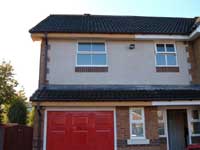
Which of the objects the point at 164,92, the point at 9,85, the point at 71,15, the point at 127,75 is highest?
the point at 71,15

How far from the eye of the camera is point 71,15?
16.4 m

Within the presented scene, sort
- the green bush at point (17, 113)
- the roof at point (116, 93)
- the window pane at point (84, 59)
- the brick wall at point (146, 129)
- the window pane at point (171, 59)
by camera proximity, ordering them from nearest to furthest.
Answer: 1. the roof at point (116, 93)
2. the brick wall at point (146, 129)
3. the window pane at point (84, 59)
4. the window pane at point (171, 59)
5. the green bush at point (17, 113)

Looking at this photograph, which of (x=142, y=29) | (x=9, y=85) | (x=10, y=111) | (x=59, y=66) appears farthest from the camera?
(x=9, y=85)

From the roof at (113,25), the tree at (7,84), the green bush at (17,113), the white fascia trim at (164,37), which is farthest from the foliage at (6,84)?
the white fascia trim at (164,37)

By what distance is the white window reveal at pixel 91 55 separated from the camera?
12898 millimetres

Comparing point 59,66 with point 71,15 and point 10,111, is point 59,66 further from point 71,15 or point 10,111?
point 10,111

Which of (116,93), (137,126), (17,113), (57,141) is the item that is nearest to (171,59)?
(116,93)

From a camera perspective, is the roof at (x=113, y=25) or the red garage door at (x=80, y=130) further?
the roof at (x=113, y=25)

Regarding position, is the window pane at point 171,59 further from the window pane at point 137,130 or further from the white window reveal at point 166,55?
the window pane at point 137,130

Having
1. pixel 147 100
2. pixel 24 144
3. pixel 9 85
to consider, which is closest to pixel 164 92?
pixel 147 100

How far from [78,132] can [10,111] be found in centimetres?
1181

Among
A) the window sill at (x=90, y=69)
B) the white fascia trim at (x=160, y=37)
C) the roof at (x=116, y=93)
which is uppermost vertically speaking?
the white fascia trim at (x=160, y=37)

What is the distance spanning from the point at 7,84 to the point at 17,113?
31.7 feet

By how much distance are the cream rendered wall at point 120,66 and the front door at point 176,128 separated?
1632 millimetres
